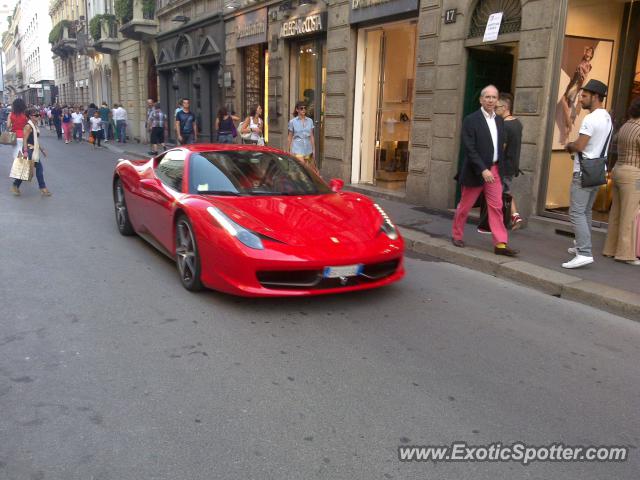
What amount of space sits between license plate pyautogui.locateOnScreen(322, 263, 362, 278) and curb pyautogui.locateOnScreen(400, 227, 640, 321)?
2210 mm

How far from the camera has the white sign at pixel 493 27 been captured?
28.3 ft

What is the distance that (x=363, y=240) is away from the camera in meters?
4.85

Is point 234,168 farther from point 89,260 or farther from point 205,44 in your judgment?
point 205,44

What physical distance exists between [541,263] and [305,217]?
2991 mm

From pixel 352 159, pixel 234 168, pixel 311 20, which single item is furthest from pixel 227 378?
pixel 311 20

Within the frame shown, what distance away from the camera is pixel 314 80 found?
14.0 meters

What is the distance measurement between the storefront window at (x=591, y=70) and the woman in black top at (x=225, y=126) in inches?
334

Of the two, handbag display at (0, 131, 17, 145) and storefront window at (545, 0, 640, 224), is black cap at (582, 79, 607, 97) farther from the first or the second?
handbag display at (0, 131, 17, 145)

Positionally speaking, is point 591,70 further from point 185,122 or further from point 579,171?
point 185,122

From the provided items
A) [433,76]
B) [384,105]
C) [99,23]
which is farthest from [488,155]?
[99,23]

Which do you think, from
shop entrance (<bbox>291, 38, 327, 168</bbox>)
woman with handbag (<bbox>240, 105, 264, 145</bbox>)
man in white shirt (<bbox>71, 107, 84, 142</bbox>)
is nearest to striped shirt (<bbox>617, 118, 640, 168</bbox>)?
shop entrance (<bbox>291, 38, 327, 168</bbox>)

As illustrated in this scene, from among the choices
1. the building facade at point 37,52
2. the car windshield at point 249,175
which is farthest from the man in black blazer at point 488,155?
the building facade at point 37,52

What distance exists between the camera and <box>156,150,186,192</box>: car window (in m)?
5.78

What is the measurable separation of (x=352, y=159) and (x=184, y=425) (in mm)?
10202
